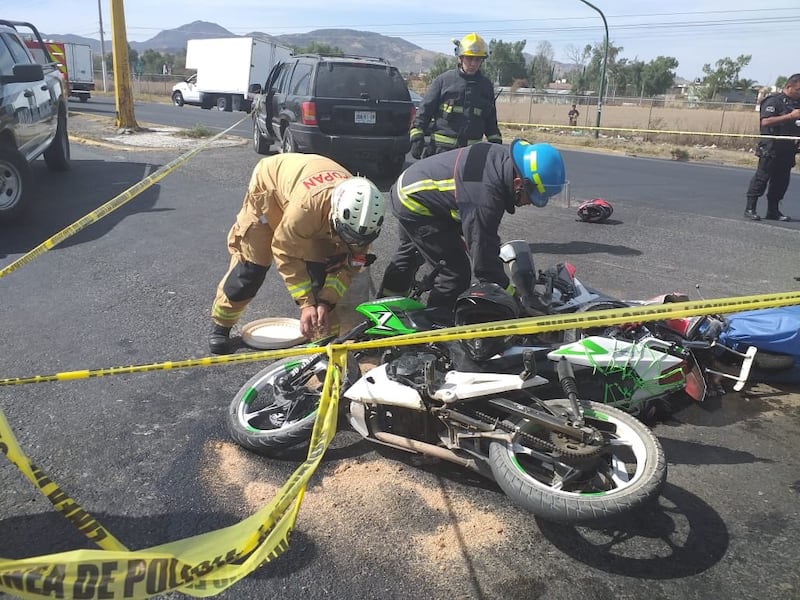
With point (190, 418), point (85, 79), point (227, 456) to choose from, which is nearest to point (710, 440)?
point (227, 456)

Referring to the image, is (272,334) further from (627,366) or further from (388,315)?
(627,366)

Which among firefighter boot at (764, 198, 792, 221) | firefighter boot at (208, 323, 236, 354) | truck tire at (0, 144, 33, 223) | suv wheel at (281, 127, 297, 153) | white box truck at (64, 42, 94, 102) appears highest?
white box truck at (64, 42, 94, 102)

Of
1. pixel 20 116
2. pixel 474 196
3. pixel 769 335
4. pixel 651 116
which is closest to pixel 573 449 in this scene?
pixel 474 196

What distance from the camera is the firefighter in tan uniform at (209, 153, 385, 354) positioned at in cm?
337

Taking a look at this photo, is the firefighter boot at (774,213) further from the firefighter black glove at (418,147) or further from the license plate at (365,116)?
the license plate at (365,116)

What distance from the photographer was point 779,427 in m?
3.71

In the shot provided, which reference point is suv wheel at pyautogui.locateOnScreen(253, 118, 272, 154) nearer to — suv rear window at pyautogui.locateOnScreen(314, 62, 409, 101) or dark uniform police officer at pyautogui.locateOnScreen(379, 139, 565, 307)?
suv rear window at pyautogui.locateOnScreen(314, 62, 409, 101)

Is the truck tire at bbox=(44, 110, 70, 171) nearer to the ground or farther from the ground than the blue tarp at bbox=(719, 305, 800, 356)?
farther from the ground

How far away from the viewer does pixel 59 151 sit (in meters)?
9.80

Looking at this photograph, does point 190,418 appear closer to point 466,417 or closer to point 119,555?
point 466,417

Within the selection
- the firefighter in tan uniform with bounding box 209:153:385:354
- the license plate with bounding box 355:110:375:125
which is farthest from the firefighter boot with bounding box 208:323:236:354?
the license plate with bounding box 355:110:375:125

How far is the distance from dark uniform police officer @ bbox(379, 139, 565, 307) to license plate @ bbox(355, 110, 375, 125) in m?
5.89

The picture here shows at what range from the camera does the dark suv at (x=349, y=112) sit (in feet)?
33.6

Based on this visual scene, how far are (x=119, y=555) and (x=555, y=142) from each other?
2542 cm
